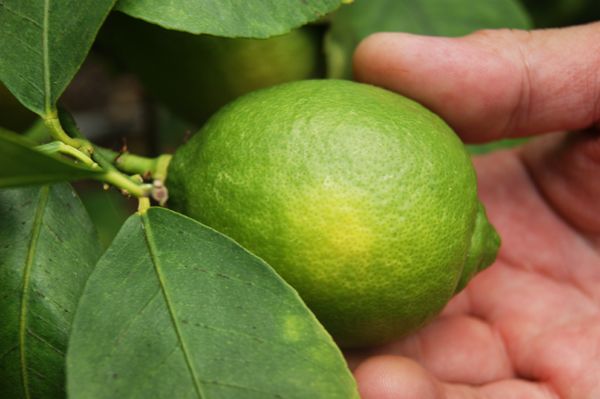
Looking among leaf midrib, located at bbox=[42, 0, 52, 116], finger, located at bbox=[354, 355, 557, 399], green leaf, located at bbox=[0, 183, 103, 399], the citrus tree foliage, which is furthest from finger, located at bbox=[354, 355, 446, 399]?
leaf midrib, located at bbox=[42, 0, 52, 116]

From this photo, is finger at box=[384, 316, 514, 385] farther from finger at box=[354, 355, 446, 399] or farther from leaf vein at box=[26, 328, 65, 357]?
leaf vein at box=[26, 328, 65, 357]

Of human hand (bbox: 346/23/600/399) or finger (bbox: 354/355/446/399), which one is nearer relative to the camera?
finger (bbox: 354/355/446/399)

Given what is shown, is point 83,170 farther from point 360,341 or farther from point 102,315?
point 360,341

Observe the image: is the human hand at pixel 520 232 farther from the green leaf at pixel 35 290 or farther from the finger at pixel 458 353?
the green leaf at pixel 35 290

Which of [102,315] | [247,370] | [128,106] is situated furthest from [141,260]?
[128,106]

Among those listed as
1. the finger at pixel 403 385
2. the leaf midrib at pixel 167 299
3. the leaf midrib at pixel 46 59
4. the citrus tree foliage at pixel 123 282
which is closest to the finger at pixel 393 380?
the finger at pixel 403 385

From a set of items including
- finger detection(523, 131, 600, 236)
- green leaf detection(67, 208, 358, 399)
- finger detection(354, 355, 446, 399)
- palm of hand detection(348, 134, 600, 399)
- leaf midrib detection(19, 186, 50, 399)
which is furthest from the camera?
finger detection(523, 131, 600, 236)

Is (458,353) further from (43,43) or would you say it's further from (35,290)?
(43,43)
